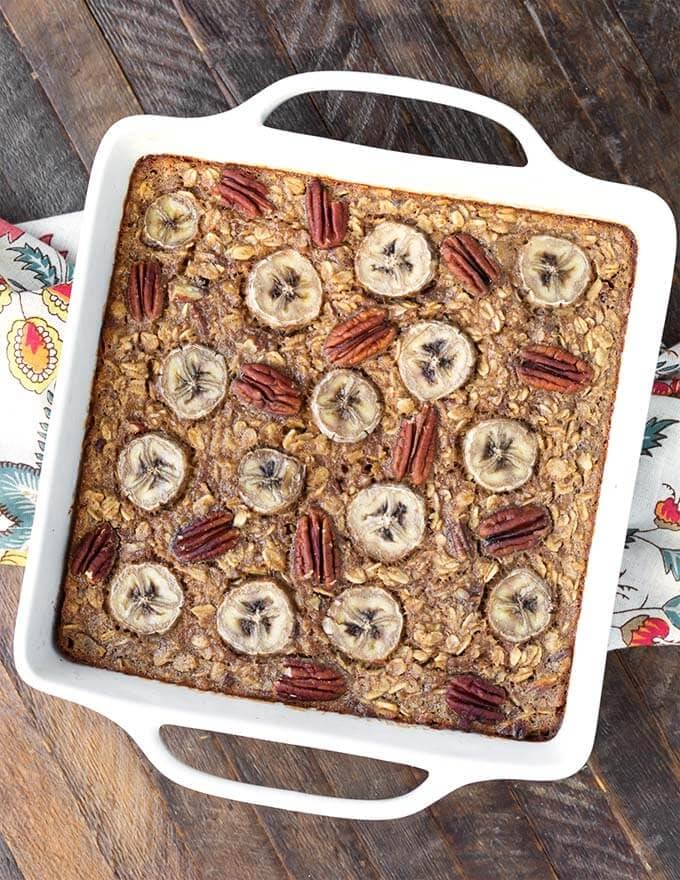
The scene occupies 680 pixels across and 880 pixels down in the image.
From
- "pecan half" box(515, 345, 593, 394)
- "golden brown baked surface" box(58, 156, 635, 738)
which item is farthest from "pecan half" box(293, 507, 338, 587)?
"pecan half" box(515, 345, 593, 394)

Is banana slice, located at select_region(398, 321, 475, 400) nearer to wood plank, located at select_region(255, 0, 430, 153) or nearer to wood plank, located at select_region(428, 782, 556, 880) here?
wood plank, located at select_region(255, 0, 430, 153)

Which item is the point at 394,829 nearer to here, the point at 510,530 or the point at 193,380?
the point at 510,530

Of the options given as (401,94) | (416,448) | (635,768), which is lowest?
(635,768)

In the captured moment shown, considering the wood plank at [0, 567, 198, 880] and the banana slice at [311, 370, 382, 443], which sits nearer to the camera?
the banana slice at [311, 370, 382, 443]

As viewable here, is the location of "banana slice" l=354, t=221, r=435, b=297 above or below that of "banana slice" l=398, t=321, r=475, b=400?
above

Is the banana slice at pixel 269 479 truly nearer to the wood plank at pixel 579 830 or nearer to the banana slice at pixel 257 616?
the banana slice at pixel 257 616

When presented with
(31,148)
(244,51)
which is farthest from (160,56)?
(31,148)

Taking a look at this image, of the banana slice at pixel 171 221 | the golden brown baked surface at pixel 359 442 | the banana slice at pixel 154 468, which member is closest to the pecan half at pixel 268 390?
the golden brown baked surface at pixel 359 442
